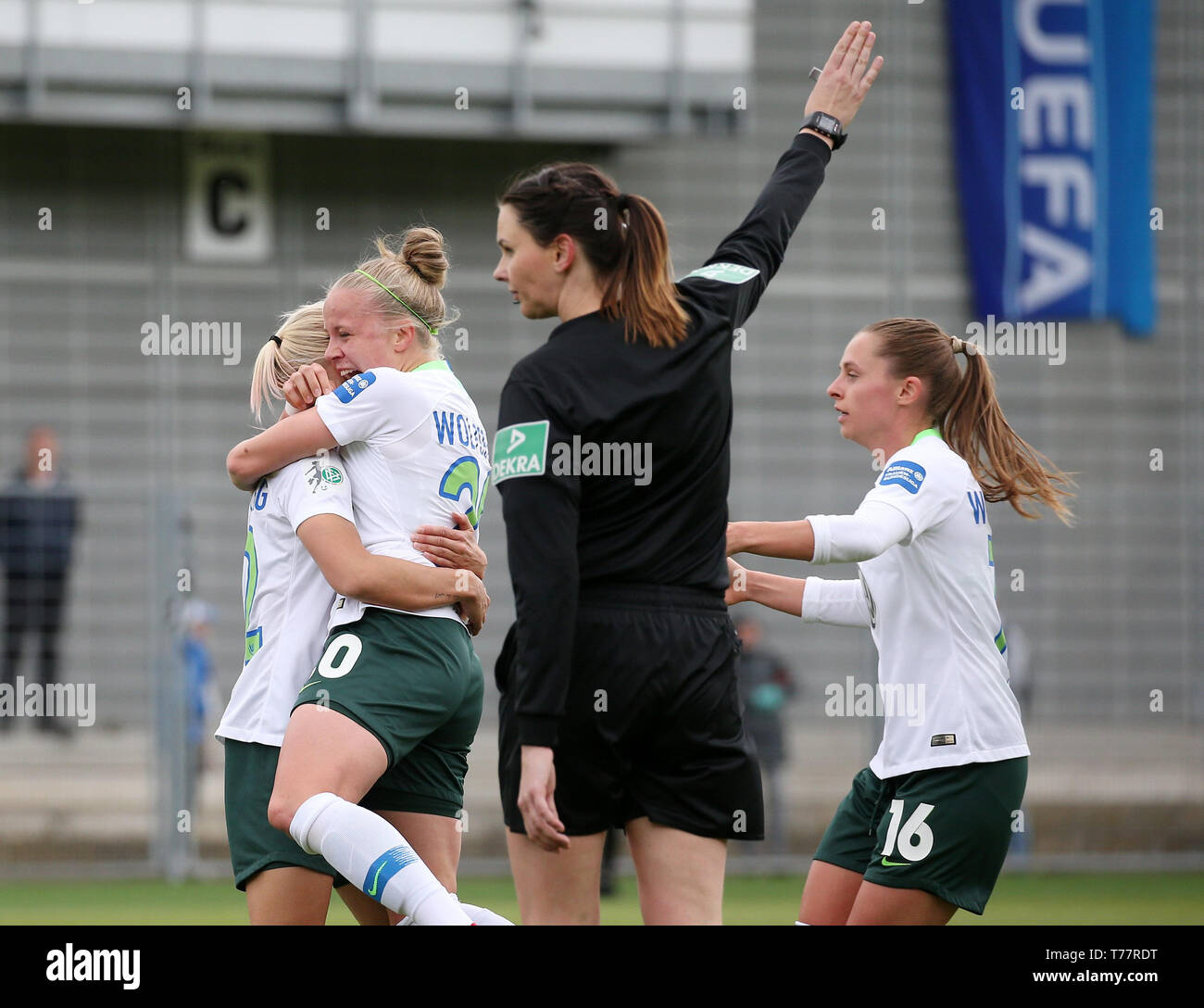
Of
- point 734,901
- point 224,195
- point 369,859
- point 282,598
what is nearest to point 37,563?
point 224,195

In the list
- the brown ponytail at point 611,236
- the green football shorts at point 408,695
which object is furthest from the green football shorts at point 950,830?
the brown ponytail at point 611,236

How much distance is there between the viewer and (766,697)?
1105 cm

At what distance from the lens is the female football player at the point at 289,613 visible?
12.2 ft

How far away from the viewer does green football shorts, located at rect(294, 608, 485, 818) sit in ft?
12.0

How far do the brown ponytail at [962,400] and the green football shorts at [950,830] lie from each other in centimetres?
74

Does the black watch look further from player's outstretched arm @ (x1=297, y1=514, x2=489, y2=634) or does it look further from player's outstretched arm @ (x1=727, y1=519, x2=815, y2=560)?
player's outstretched arm @ (x1=297, y1=514, x2=489, y2=634)

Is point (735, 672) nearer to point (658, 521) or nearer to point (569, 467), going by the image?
point (658, 521)

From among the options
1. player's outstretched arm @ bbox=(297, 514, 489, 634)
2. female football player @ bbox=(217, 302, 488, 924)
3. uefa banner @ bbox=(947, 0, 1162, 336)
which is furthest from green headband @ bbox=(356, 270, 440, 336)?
uefa banner @ bbox=(947, 0, 1162, 336)

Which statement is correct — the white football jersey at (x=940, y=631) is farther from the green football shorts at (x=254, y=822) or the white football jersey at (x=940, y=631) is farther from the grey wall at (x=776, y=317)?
the grey wall at (x=776, y=317)

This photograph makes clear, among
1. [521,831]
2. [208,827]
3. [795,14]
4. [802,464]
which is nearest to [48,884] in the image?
[208,827]

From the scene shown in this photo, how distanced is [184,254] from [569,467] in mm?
10748

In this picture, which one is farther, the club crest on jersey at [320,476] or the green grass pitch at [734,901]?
the green grass pitch at [734,901]

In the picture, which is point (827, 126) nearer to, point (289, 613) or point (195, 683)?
point (289, 613)

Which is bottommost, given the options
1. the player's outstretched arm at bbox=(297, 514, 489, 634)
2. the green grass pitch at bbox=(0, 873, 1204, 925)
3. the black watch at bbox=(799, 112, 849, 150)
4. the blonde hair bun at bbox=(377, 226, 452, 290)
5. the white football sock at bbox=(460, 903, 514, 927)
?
the green grass pitch at bbox=(0, 873, 1204, 925)
